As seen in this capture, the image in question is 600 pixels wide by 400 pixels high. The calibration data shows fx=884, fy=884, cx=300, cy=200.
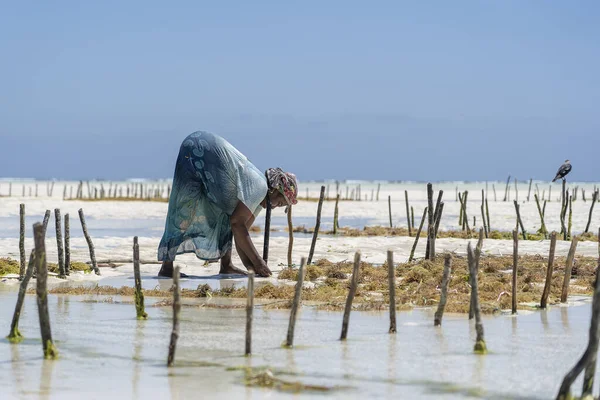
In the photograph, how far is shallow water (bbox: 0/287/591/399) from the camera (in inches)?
242

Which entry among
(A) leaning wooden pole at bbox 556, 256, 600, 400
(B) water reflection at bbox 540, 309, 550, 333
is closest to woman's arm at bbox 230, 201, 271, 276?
(B) water reflection at bbox 540, 309, 550, 333

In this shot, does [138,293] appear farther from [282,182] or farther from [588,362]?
[588,362]

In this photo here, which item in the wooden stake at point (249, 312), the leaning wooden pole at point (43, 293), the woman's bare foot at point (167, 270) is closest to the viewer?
the leaning wooden pole at point (43, 293)

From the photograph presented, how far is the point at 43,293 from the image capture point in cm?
691

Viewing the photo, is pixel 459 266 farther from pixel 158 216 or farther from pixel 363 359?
pixel 158 216

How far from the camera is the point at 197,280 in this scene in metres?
12.9

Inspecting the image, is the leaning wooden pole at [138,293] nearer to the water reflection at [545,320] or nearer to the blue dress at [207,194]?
the blue dress at [207,194]

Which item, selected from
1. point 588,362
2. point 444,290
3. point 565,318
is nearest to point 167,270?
point 444,290

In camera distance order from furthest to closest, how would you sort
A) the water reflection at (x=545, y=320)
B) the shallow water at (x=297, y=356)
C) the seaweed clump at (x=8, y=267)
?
1. the seaweed clump at (x=8, y=267)
2. the water reflection at (x=545, y=320)
3. the shallow water at (x=297, y=356)

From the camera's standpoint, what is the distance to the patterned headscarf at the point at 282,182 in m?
13.1

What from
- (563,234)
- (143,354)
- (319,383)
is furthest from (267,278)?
(563,234)

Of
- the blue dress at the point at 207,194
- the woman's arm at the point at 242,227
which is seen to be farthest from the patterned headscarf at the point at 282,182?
the woman's arm at the point at 242,227

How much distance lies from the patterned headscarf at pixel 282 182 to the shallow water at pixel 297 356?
133 inches

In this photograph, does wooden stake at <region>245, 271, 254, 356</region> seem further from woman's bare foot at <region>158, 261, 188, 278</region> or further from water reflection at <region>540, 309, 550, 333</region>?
woman's bare foot at <region>158, 261, 188, 278</region>
